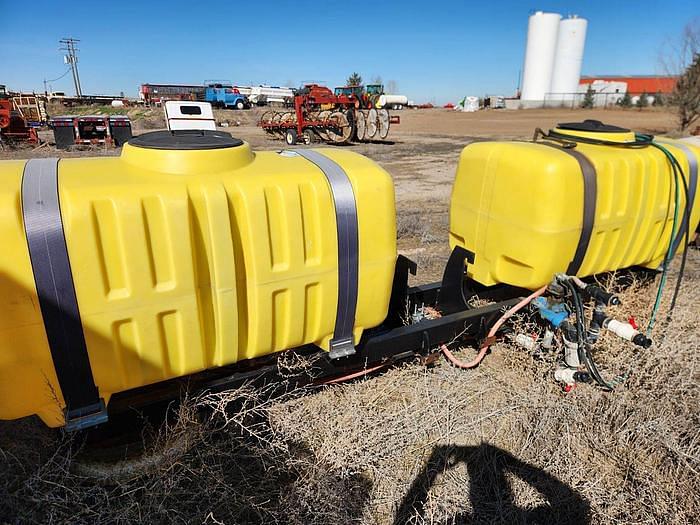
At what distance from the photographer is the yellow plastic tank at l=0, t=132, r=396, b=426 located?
1.71 metres

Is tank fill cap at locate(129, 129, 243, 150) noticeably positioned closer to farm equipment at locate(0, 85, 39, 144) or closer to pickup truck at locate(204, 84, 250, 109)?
farm equipment at locate(0, 85, 39, 144)

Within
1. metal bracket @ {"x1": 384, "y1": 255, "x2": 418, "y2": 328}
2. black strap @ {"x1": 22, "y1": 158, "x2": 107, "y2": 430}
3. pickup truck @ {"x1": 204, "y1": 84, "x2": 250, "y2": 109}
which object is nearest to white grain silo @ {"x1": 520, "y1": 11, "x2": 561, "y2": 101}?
pickup truck @ {"x1": 204, "y1": 84, "x2": 250, "y2": 109}

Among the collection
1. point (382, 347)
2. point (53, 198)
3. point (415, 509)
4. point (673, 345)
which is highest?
point (53, 198)

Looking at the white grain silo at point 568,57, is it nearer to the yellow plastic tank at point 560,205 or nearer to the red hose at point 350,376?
the yellow plastic tank at point 560,205

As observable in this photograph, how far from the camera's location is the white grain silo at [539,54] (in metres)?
72.8

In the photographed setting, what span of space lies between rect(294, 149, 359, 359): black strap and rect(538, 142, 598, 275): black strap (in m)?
1.66

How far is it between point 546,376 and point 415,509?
4.78 feet

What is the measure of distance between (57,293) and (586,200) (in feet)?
9.64

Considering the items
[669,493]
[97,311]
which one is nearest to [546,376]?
[669,493]

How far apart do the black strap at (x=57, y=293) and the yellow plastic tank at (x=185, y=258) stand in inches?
1.0

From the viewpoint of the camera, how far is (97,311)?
5.82 feet

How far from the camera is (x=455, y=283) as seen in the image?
3.38 metres

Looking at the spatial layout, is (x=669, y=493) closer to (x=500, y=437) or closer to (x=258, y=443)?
(x=500, y=437)

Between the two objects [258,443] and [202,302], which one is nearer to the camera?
[202,302]
